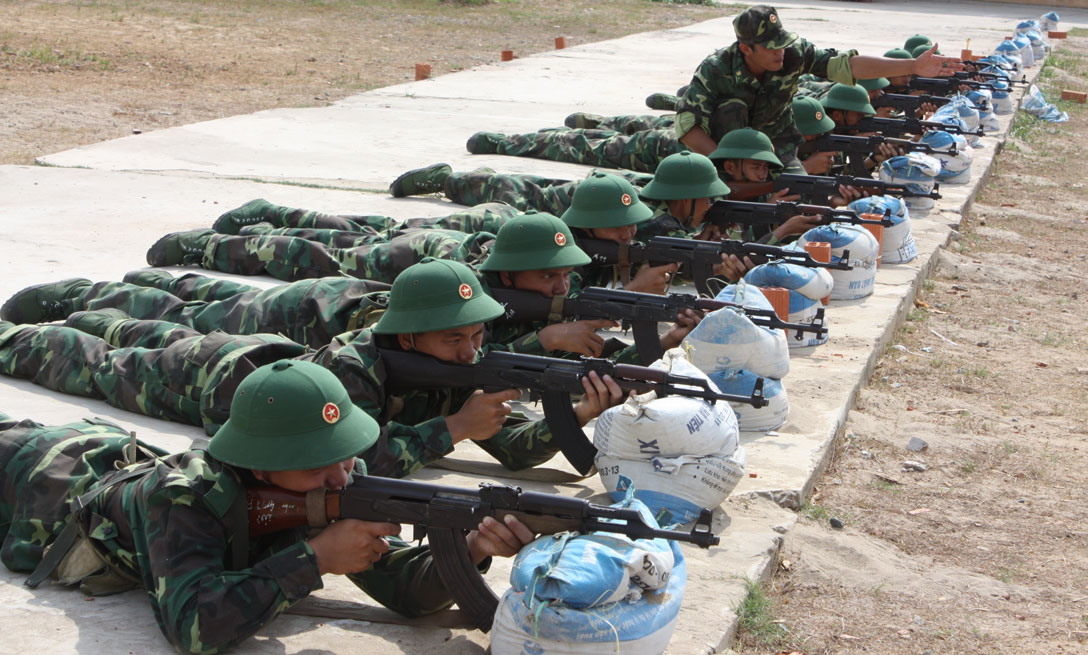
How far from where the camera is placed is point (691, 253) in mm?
6199

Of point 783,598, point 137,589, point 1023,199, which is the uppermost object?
point 137,589

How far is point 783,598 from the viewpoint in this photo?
4066 mm

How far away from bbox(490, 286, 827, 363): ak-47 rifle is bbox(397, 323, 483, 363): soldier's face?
0.97 m

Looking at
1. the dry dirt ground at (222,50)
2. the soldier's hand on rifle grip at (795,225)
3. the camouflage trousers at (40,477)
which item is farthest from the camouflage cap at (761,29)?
the dry dirt ground at (222,50)

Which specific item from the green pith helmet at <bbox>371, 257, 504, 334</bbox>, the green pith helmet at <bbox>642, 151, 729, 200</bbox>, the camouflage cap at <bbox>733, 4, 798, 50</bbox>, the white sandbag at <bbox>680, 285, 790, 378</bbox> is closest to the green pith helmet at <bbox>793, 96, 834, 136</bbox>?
the camouflage cap at <bbox>733, 4, 798, 50</bbox>

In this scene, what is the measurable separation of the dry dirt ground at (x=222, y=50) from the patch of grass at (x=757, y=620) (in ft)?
26.8

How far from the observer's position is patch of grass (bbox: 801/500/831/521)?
15.2 ft

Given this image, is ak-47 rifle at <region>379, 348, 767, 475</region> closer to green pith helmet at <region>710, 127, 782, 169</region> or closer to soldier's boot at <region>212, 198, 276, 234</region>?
soldier's boot at <region>212, 198, 276, 234</region>

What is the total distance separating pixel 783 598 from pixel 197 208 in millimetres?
5711

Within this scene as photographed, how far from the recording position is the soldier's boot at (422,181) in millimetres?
8688

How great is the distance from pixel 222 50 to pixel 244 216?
10512mm

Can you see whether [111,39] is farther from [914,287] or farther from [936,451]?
[936,451]

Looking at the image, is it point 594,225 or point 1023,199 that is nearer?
point 594,225

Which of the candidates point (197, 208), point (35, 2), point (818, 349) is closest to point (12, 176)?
point (197, 208)
